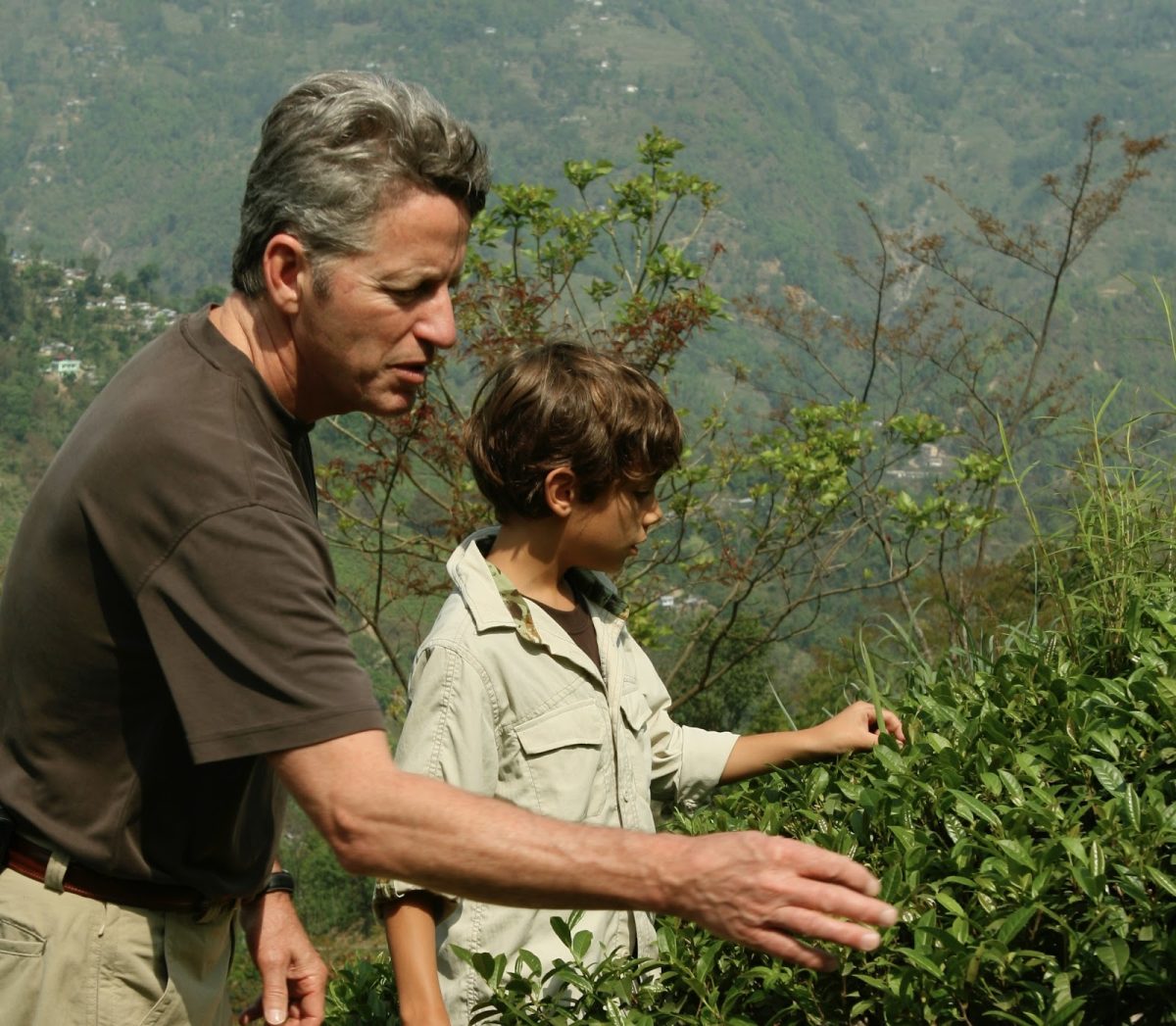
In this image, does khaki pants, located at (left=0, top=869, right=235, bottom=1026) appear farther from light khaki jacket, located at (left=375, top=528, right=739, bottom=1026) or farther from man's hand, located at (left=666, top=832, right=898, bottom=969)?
man's hand, located at (left=666, top=832, right=898, bottom=969)

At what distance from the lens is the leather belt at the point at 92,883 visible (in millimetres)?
1974

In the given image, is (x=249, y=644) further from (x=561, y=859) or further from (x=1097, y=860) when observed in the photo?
(x=1097, y=860)

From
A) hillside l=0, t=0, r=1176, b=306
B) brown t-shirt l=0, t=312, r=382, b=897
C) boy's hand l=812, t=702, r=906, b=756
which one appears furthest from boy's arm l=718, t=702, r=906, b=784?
hillside l=0, t=0, r=1176, b=306

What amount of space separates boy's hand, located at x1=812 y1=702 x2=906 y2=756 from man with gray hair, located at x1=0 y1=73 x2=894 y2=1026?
733 mm

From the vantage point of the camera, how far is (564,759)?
2330 mm

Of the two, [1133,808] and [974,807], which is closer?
[1133,808]

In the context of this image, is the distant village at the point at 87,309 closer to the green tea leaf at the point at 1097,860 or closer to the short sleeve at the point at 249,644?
the short sleeve at the point at 249,644

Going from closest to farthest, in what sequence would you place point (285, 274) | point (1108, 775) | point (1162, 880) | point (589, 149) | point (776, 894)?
point (776, 894), point (1162, 880), point (285, 274), point (1108, 775), point (589, 149)

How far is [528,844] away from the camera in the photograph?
5.26 feet

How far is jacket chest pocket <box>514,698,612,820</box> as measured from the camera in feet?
7.56

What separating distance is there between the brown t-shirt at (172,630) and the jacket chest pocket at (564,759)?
0.41 metres

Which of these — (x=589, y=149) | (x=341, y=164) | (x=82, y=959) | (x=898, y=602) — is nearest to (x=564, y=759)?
(x=82, y=959)

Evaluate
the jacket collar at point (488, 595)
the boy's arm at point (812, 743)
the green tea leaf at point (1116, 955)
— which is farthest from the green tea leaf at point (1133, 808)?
the jacket collar at point (488, 595)

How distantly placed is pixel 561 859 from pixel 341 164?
3.09 ft
